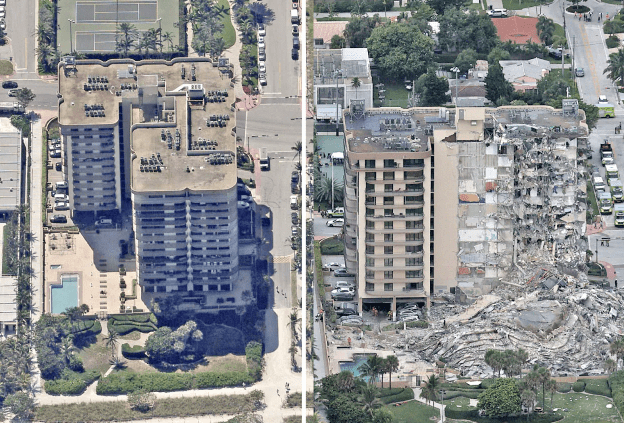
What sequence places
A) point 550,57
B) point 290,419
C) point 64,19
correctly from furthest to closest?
point 550,57, point 64,19, point 290,419

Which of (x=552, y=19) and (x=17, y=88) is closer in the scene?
(x=17, y=88)

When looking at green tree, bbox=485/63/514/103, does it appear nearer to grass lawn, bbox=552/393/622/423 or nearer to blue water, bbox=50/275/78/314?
grass lawn, bbox=552/393/622/423

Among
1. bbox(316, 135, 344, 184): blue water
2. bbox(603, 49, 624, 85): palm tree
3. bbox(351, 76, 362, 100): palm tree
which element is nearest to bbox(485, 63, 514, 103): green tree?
bbox(603, 49, 624, 85): palm tree

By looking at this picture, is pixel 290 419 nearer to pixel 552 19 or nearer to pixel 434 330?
pixel 434 330

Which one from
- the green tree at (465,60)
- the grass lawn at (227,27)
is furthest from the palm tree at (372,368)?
the green tree at (465,60)

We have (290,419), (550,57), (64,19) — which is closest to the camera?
(290,419)

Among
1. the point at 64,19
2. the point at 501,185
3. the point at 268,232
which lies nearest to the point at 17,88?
the point at 64,19

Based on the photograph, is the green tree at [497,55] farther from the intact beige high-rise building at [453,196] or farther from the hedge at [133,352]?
the hedge at [133,352]
